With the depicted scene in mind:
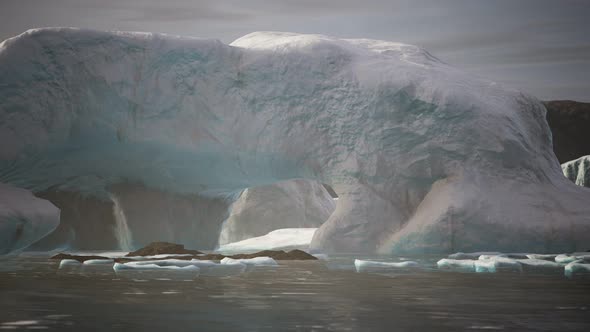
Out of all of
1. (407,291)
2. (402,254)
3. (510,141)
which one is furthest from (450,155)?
(407,291)

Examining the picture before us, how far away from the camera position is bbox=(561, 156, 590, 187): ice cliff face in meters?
37.8

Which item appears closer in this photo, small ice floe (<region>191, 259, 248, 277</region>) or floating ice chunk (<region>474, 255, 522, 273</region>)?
small ice floe (<region>191, 259, 248, 277</region>)

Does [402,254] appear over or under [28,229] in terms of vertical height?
under

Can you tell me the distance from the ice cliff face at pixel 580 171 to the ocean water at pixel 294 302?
30.4 m

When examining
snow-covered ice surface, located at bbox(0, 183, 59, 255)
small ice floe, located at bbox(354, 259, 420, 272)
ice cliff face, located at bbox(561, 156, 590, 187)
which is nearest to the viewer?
small ice floe, located at bbox(354, 259, 420, 272)

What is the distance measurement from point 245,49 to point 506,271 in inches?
469

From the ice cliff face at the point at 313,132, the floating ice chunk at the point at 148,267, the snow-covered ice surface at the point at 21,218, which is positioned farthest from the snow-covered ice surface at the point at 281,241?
the floating ice chunk at the point at 148,267

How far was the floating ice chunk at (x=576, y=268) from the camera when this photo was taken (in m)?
10.2

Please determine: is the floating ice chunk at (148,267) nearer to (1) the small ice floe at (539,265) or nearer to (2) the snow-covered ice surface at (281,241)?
(1) the small ice floe at (539,265)

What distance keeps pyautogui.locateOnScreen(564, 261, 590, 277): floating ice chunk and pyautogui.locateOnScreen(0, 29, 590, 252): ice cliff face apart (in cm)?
664

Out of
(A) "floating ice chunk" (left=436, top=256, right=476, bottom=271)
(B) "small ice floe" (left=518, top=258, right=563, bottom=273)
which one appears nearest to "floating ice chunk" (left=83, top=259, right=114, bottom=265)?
(A) "floating ice chunk" (left=436, top=256, right=476, bottom=271)

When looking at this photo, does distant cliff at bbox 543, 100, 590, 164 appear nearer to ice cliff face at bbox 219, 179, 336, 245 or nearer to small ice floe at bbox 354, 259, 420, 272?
ice cliff face at bbox 219, 179, 336, 245

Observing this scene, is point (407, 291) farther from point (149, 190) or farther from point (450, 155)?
point (149, 190)

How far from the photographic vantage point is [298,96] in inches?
788
